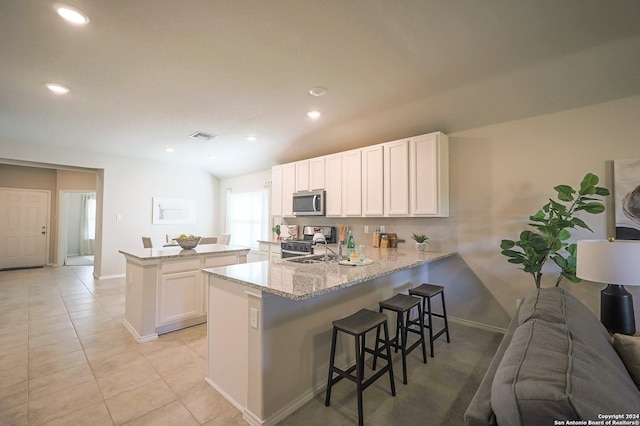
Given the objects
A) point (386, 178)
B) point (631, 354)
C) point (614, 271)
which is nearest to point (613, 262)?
point (614, 271)

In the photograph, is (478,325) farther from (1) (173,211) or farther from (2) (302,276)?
(1) (173,211)

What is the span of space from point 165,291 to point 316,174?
9.46ft

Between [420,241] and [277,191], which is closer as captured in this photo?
[420,241]

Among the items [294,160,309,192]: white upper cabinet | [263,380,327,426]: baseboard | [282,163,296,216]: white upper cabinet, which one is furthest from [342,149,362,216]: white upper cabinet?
[263,380,327,426]: baseboard

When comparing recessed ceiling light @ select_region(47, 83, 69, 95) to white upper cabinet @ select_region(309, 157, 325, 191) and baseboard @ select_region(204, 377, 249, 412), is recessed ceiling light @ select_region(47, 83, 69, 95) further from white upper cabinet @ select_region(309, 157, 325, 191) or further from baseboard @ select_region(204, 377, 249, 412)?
baseboard @ select_region(204, 377, 249, 412)

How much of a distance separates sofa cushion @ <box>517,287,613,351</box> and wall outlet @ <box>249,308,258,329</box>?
4.79 feet

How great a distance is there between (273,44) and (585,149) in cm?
320

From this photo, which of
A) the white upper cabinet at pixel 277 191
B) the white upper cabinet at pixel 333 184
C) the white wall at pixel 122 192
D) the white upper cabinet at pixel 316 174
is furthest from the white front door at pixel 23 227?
the white upper cabinet at pixel 333 184

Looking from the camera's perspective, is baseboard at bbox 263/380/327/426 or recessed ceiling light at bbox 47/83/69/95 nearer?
baseboard at bbox 263/380/327/426

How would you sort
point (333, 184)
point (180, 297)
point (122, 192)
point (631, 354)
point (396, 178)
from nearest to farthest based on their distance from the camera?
point (631, 354), point (180, 297), point (396, 178), point (333, 184), point (122, 192)

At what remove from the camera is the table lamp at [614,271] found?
68.5 inches

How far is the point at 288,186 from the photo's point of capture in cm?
538

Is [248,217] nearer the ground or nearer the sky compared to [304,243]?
nearer the sky

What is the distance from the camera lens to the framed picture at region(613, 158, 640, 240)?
2533mm
